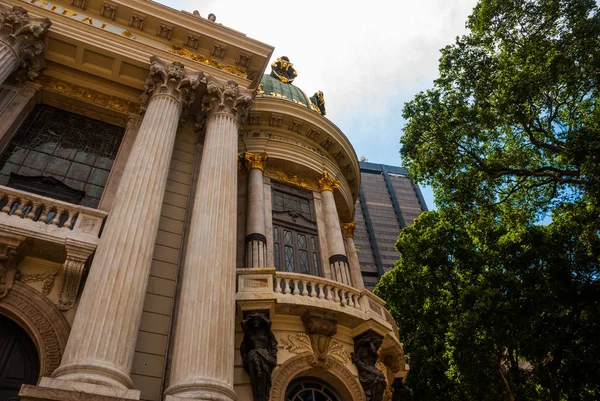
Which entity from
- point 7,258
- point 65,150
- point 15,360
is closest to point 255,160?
point 65,150

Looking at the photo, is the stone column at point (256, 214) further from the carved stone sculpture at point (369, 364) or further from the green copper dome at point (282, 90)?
the green copper dome at point (282, 90)

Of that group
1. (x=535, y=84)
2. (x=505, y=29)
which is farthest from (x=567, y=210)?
(x=505, y=29)

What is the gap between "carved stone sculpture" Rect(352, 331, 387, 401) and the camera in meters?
10.0

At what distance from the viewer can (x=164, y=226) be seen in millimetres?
10211

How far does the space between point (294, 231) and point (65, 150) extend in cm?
726

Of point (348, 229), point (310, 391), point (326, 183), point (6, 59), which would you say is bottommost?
point (310, 391)

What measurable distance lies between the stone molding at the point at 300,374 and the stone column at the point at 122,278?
3.57m

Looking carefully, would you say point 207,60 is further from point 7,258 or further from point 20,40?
point 7,258

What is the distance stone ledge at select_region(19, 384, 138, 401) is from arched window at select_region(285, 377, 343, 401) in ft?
16.2

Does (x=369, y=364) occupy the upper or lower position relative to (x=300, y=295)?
lower

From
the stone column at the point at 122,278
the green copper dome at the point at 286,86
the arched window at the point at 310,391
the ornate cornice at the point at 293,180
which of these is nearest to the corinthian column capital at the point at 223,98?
the stone column at the point at 122,278

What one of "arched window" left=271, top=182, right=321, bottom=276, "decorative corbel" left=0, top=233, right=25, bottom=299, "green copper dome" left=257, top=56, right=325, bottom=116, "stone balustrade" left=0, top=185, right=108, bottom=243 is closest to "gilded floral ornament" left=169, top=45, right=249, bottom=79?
"arched window" left=271, top=182, right=321, bottom=276

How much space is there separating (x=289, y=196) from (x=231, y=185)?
16.0 feet

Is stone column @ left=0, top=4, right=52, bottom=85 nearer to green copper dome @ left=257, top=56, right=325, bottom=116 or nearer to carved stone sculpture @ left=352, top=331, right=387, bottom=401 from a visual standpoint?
green copper dome @ left=257, top=56, right=325, bottom=116
